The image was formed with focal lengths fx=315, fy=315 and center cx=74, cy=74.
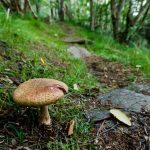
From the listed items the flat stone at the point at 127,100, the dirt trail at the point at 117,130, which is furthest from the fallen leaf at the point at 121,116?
the flat stone at the point at 127,100

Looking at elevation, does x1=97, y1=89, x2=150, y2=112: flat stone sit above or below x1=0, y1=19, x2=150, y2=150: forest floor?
below

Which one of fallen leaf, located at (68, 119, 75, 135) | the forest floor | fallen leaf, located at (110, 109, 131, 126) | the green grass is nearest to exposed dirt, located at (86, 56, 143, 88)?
the green grass

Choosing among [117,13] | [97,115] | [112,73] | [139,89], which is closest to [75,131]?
[97,115]

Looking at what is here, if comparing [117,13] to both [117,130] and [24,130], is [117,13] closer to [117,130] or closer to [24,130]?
[117,130]

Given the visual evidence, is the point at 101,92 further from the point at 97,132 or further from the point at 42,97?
the point at 42,97

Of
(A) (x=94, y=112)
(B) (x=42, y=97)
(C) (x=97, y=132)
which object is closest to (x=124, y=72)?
(A) (x=94, y=112)

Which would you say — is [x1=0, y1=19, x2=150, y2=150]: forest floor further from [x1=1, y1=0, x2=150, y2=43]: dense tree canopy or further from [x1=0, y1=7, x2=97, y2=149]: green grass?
[x1=1, y1=0, x2=150, y2=43]: dense tree canopy
